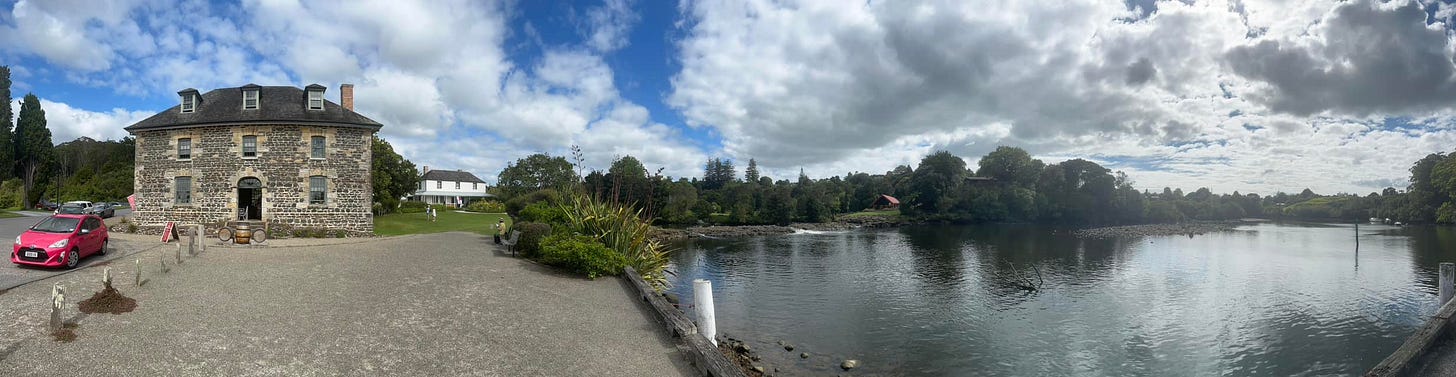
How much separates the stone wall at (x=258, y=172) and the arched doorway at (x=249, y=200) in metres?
0.24

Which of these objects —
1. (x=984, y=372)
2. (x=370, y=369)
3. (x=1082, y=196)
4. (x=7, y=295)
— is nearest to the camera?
(x=370, y=369)

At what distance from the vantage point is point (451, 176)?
8050 centimetres

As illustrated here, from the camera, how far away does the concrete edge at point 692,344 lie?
7301mm

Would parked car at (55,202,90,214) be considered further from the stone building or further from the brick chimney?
the brick chimney

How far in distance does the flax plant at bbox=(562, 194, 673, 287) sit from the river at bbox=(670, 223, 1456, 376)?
1758mm

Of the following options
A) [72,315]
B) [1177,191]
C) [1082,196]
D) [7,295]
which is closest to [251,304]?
[72,315]

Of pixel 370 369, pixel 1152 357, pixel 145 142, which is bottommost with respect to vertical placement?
pixel 1152 357

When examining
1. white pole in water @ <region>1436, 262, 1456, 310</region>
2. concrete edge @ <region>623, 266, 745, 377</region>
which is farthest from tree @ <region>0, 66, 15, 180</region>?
white pole in water @ <region>1436, 262, 1456, 310</region>

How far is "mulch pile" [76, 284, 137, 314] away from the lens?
899 centimetres

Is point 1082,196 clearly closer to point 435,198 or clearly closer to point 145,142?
point 435,198

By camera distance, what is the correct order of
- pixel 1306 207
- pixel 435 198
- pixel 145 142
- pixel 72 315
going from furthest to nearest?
pixel 1306 207 → pixel 435 198 → pixel 145 142 → pixel 72 315

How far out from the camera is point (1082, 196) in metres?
84.8

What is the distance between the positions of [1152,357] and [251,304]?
60.1ft

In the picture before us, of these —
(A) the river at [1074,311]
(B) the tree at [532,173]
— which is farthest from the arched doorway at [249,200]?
(B) the tree at [532,173]
